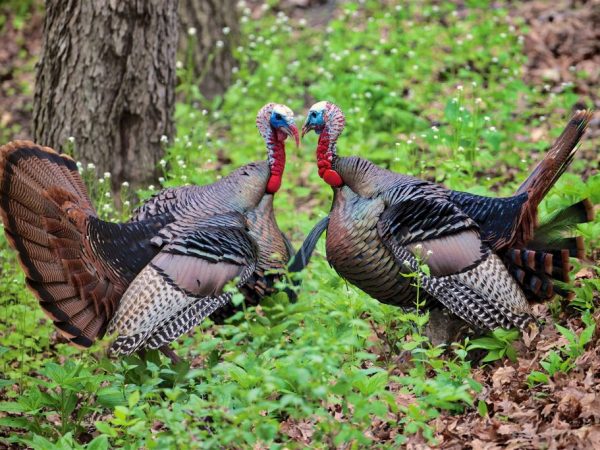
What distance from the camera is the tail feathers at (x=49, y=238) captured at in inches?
197

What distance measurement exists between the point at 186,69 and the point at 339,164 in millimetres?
4254

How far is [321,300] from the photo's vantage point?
16.7ft

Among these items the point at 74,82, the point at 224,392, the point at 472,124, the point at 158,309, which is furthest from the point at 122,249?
the point at 472,124

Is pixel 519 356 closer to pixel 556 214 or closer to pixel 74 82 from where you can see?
pixel 556 214

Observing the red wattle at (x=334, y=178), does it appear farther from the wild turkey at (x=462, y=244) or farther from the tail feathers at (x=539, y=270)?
the tail feathers at (x=539, y=270)

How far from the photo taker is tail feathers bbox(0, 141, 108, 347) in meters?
4.99

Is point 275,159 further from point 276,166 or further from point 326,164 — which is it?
point 326,164

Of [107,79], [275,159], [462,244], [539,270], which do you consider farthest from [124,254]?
[539,270]

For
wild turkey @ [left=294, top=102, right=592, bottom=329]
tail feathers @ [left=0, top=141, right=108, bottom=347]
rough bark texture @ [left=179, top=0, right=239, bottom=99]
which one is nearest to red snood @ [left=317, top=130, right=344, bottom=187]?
wild turkey @ [left=294, top=102, right=592, bottom=329]

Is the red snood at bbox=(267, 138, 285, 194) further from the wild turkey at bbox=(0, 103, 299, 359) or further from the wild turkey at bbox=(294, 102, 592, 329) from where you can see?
the wild turkey at bbox=(294, 102, 592, 329)

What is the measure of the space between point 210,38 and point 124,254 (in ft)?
15.7

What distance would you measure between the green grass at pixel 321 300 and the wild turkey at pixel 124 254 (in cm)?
24

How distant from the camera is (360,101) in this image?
26.3 feet

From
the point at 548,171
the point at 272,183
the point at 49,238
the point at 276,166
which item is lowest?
the point at 49,238
